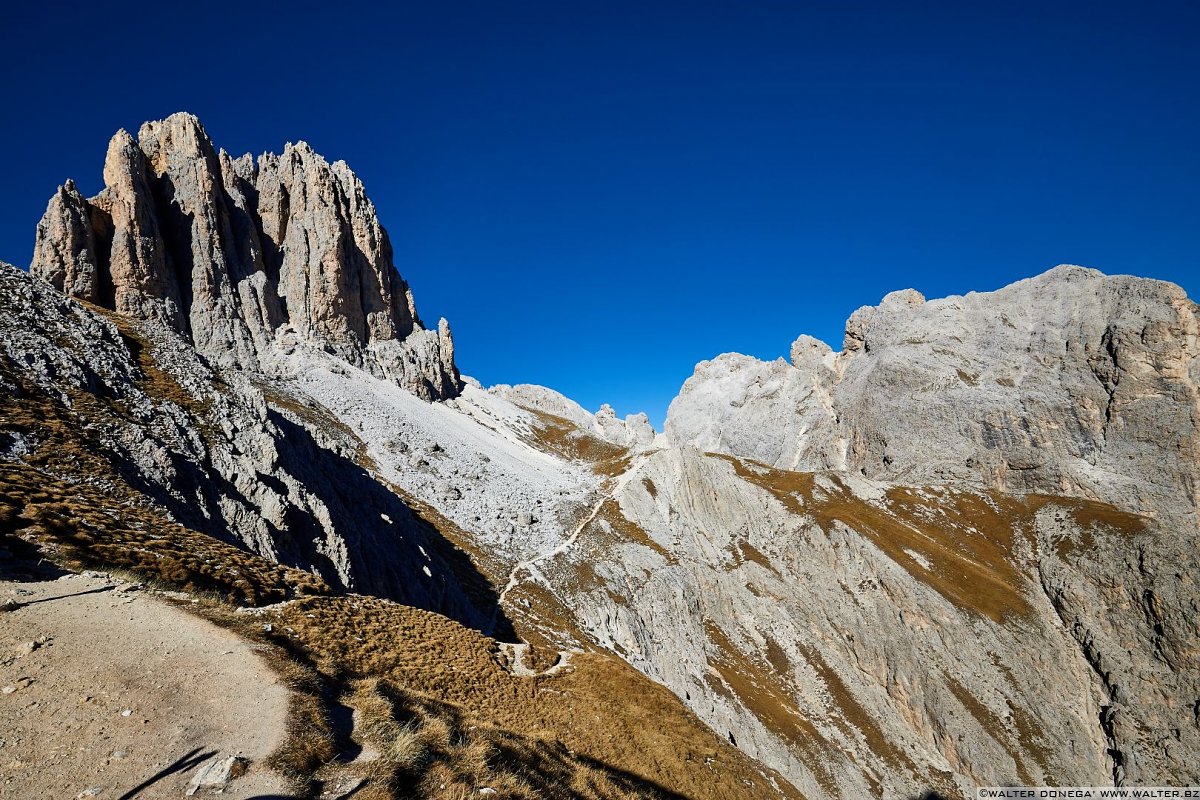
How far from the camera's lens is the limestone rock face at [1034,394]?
110 metres

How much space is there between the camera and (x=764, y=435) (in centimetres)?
18100

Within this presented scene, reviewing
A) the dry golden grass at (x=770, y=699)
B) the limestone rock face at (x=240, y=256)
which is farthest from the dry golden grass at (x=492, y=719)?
the limestone rock face at (x=240, y=256)

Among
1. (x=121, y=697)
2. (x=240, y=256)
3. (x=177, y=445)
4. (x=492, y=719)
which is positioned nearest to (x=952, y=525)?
(x=492, y=719)

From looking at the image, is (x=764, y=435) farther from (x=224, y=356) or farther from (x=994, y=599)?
(x=224, y=356)

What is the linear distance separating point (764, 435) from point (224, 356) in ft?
498

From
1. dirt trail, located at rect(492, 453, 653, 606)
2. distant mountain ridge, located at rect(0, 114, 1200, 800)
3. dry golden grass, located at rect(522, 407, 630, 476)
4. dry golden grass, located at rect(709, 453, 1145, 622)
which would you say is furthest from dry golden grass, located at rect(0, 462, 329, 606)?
dry golden grass, located at rect(522, 407, 630, 476)

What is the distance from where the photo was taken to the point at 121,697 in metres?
10.2

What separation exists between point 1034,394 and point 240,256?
184844 mm

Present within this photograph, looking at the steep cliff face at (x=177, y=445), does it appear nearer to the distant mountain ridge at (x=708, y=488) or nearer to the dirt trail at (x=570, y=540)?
the distant mountain ridge at (x=708, y=488)

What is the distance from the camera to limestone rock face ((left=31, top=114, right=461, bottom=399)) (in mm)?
96125

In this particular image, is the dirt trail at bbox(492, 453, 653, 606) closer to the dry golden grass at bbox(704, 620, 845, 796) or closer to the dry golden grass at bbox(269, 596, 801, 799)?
the dry golden grass at bbox(704, 620, 845, 796)

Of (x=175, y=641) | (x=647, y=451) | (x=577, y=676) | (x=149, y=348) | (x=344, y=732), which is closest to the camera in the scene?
(x=344, y=732)

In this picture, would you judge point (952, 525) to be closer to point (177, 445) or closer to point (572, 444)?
point (572, 444)

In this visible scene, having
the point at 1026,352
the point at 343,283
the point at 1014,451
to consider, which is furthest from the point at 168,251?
the point at 1026,352
